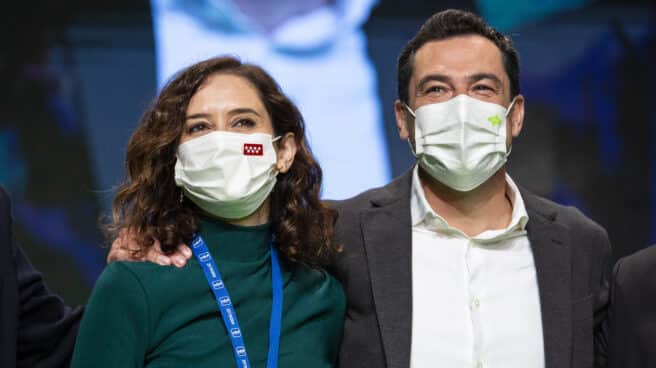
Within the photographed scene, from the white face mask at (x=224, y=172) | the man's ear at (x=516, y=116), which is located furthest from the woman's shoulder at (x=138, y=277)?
the man's ear at (x=516, y=116)

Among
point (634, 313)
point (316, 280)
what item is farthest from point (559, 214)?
point (316, 280)

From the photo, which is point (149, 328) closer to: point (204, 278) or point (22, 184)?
point (204, 278)

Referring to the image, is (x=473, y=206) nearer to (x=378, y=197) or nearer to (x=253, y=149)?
(x=378, y=197)

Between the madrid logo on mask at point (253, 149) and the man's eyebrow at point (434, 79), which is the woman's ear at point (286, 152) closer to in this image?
the madrid logo on mask at point (253, 149)

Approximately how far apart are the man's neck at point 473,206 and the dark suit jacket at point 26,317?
1021 mm

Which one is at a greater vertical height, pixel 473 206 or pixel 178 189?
pixel 178 189

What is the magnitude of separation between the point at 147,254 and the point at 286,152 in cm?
47

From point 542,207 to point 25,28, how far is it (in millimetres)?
2722

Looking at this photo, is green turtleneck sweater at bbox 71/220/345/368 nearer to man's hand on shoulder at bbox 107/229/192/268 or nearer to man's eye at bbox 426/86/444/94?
man's hand on shoulder at bbox 107/229/192/268

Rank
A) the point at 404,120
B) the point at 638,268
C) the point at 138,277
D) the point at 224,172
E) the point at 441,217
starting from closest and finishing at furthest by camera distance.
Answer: the point at 138,277
the point at 224,172
the point at 638,268
the point at 441,217
the point at 404,120

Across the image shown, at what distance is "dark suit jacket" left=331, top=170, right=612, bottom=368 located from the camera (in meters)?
2.27

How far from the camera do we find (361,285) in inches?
92.7

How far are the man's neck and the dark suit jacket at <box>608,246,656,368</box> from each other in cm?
34

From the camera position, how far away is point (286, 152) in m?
2.40
